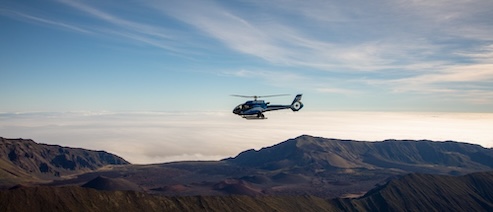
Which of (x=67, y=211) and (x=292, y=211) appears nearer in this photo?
(x=67, y=211)

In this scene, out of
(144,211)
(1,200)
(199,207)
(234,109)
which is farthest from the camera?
(199,207)

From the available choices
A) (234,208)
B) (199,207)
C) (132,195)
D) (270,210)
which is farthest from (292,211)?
(132,195)

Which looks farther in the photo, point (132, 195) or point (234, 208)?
point (234, 208)

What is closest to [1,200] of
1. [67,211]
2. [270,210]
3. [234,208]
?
[67,211]

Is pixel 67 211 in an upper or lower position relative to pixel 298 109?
lower

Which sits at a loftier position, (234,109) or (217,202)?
(234,109)

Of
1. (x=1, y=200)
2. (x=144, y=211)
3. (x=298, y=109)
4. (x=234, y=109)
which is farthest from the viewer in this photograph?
(x=144, y=211)

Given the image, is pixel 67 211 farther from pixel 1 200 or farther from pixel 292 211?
pixel 292 211

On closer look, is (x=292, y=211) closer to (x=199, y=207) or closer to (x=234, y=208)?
(x=234, y=208)

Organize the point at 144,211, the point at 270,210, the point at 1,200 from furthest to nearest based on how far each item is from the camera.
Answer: the point at 270,210, the point at 144,211, the point at 1,200
